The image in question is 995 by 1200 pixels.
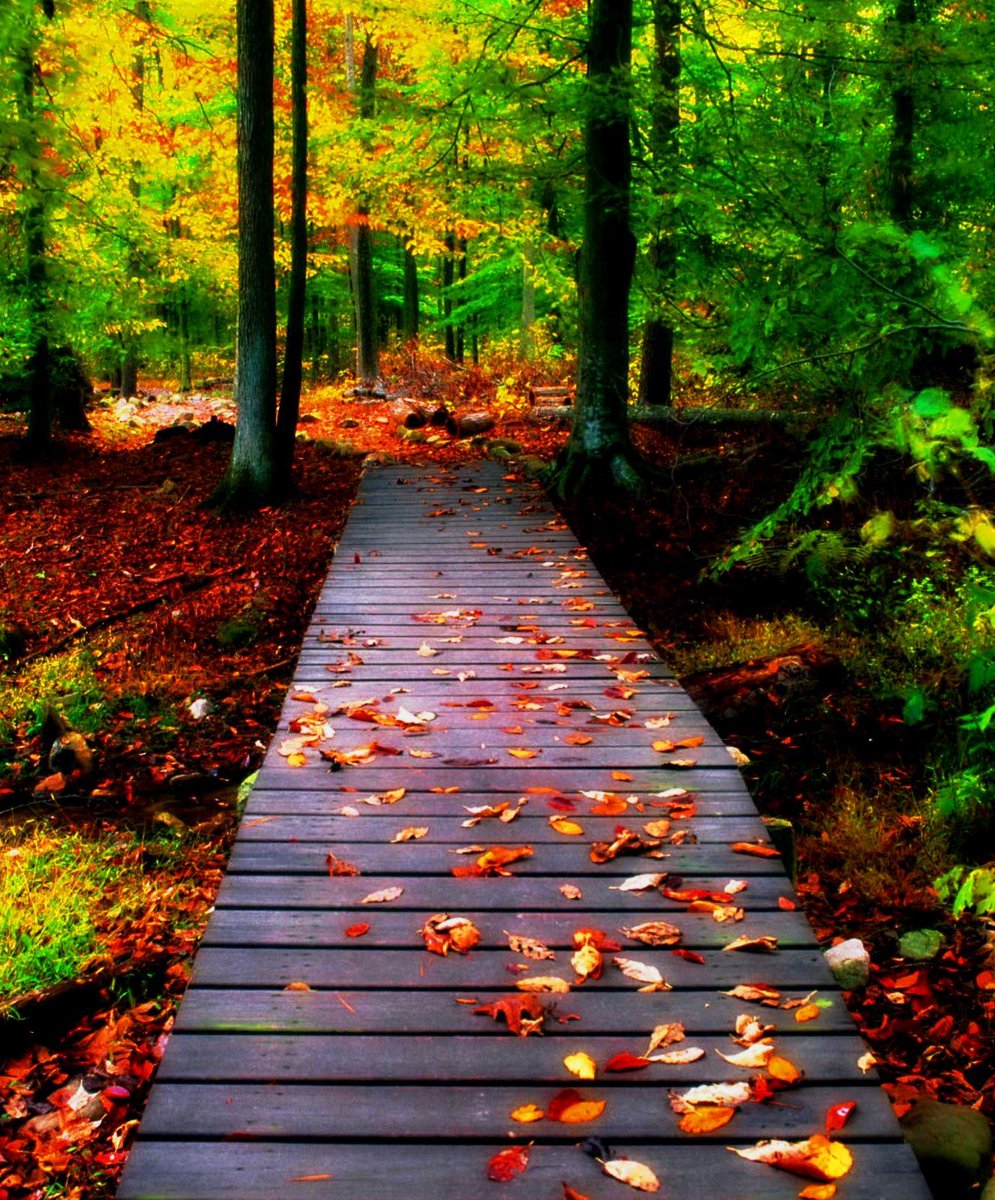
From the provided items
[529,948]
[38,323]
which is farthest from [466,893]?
[38,323]

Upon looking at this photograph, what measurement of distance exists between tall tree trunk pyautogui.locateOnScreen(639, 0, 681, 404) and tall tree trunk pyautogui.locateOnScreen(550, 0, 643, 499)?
0.36 metres

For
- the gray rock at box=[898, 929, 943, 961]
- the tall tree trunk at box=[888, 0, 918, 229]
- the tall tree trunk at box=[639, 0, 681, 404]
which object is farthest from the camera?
the tall tree trunk at box=[888, 0, 918, 229]

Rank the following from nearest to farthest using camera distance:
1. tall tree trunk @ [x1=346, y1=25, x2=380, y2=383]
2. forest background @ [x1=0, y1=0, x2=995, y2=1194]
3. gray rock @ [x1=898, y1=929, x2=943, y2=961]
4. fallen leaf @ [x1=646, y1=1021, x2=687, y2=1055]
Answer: fallen leaf @ [x1=646, y1=1021, x2=687, y2=1055]
forest background @ [x1=0, y1=0, x2=995, y2=1194]
gray rock @ [x1=898, y1=929, x2=943, y2=961]
tall tree trunk @ [x1=346, y1=25, x2=380, y2=383]

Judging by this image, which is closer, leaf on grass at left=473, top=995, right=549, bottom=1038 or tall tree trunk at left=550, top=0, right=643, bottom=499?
leaf on grass at left=473, top=995, right=549, bottom=1038

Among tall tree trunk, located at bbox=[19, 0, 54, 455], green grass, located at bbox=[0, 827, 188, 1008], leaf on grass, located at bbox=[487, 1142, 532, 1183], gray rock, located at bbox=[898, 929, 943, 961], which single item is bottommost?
gray rock, located at bbox=[898, 929, 943, 961]

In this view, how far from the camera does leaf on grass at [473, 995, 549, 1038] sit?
2.47 m

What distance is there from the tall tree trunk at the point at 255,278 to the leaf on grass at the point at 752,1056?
865cm

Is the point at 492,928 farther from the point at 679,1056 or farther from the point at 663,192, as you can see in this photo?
the point at 663,192

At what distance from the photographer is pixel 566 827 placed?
3518 millimetres

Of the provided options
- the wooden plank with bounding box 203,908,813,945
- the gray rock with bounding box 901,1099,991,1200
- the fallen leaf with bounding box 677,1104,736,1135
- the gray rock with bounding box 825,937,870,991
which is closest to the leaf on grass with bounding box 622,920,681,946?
the wooden plank with bounding box 203,908,813,945

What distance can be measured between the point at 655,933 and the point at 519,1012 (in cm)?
56

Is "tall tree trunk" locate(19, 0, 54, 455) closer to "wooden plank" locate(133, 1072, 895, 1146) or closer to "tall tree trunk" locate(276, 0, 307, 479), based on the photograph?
"tall tree trunk" locate(276, 0, 307, 479)

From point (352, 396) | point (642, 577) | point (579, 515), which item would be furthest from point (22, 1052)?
point (352, 396)

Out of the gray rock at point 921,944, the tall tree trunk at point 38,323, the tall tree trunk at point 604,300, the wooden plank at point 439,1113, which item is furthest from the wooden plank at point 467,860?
the tall tree trunk at point 38,323
